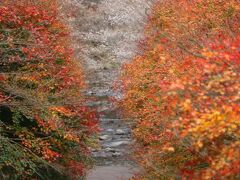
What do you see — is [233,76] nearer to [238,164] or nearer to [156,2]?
[238,164]

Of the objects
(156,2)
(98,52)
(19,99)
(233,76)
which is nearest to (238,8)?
(19,99)

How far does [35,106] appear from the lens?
14.0 m

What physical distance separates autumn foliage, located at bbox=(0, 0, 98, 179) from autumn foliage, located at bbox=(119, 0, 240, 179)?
2.50m

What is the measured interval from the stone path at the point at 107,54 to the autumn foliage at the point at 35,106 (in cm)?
726

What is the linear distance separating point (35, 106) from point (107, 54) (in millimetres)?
24995

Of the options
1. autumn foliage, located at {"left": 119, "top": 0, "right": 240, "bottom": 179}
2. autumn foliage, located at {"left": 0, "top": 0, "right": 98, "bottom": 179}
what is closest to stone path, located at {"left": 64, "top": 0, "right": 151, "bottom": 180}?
autumn foliage, located at {"left": 119, "top": 0, "right": 240, "bottom": 179}

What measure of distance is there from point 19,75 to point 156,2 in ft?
56.9

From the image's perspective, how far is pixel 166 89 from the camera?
297 inches

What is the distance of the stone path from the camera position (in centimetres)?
2705

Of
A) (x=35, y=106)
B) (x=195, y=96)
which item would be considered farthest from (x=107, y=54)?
(x=195, y=96)

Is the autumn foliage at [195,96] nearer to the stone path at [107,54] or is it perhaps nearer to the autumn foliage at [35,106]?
the autumn foliage at [35,106]

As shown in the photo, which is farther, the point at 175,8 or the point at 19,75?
the point at 175,8

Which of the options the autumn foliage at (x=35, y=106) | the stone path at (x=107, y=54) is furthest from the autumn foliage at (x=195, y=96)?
the stone path at (x=107, y=54)

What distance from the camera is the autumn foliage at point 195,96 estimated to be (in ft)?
23.3
